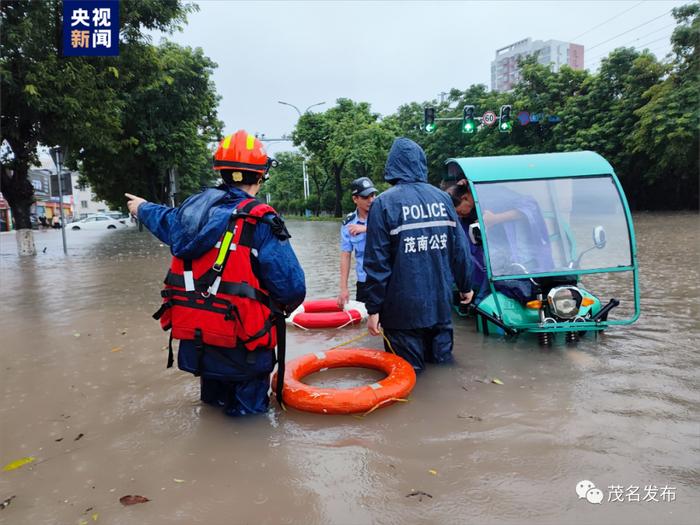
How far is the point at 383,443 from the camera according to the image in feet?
10.1

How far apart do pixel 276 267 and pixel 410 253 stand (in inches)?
52.6

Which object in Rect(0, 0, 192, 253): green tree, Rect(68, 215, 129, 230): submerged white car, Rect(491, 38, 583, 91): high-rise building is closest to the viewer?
Rect(0, 0, 192, 253): green tree

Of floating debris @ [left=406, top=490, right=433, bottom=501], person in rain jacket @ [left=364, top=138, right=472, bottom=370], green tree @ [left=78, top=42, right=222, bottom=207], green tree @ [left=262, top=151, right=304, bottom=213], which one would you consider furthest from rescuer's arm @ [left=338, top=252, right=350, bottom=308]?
green tree @ [left=262, top=151, right=304, bottom=213]

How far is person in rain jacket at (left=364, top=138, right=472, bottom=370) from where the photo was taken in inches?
156

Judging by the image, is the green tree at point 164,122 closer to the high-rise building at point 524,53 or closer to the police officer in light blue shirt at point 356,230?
the police officer in light blue shirt at point 356,230

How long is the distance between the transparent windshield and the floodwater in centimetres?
87

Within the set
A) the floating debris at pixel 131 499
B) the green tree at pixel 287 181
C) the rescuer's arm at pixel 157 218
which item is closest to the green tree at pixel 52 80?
the rescuer's arm at pixel 157 218

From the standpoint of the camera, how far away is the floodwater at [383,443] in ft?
8.05

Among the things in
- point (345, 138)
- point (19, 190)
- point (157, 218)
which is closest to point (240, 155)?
point (157, 218)

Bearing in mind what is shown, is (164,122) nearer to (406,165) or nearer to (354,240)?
(354,240)

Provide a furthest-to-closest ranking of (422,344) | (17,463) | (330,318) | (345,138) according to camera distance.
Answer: (345,138)
(330,318)
(422,344)
(17,463)

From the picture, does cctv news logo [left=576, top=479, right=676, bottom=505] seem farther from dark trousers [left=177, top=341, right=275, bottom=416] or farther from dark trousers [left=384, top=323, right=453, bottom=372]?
dark trousers [left=177, top=341, right=275, bottom=416]

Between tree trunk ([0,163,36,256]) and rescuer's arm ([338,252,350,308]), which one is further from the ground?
tree trunk ([0,163,36,256])

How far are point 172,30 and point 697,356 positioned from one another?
48.5ft
